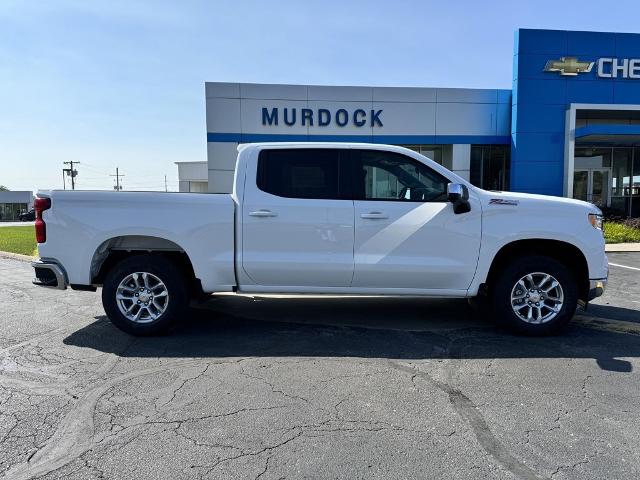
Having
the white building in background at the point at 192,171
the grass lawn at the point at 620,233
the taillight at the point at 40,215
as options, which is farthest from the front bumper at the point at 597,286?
the white building in background at the point at 192,171

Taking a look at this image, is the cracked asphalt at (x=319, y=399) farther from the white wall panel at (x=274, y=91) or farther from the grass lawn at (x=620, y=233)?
the white wall panel at (x=274, y=91)

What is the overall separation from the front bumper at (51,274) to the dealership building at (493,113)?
1306cm

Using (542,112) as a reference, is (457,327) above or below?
below

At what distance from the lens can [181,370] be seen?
168 inches

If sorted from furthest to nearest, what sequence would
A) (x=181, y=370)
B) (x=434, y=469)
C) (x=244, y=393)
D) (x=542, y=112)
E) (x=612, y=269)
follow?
(x=542, y=112) → (x=612, y=269) → (x=181, y=370) → (x=244, y=393) → (x=434, y=469)

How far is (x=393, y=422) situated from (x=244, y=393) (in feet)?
3.95

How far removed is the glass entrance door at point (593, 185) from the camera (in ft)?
65.5

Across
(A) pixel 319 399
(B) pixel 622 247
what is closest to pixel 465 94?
(B) pixel 622 247

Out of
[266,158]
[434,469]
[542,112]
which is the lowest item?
[434,469]

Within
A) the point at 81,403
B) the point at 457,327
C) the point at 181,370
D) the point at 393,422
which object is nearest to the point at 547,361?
the point at 457,327

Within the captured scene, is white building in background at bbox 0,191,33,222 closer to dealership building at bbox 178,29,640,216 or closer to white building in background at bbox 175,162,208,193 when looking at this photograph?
white building in background at bbox 175,162,208,193

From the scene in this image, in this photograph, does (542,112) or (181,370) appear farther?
(542,112)

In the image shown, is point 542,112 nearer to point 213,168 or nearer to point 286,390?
point 213,168

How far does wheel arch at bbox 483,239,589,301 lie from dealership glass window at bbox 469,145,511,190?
1463 centimetres
